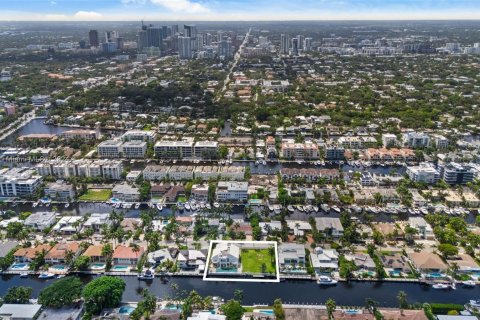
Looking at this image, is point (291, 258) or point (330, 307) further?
point (291, 258)

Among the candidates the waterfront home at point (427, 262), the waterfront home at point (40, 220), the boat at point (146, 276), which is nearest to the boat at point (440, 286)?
the waterfront home at point (427, 262)

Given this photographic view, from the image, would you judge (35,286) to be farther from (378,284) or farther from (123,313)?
(378,284)

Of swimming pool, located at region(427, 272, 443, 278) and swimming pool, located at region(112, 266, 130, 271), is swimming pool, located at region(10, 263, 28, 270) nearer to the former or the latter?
swimming pool, located at region(112, 266, 130, 271)

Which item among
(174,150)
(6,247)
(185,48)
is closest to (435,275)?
(6,247)

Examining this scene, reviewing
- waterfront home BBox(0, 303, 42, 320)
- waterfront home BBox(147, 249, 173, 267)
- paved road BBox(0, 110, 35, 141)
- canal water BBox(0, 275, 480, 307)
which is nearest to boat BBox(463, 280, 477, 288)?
canal water BBox(0, 275, 480, 307)

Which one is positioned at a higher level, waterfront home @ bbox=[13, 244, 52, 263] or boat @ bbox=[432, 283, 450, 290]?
waterfront home @ bbox=[13, 244, 52, 263]

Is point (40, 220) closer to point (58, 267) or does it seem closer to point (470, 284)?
point (58, 267)

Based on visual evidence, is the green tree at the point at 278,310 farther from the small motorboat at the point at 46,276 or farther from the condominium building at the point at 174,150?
the condominium building at the point at 174,150

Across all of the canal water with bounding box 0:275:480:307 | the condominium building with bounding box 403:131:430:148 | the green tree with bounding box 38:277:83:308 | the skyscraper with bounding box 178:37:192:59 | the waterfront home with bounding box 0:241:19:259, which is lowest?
the canal water with bounding box 0:275:480:307
